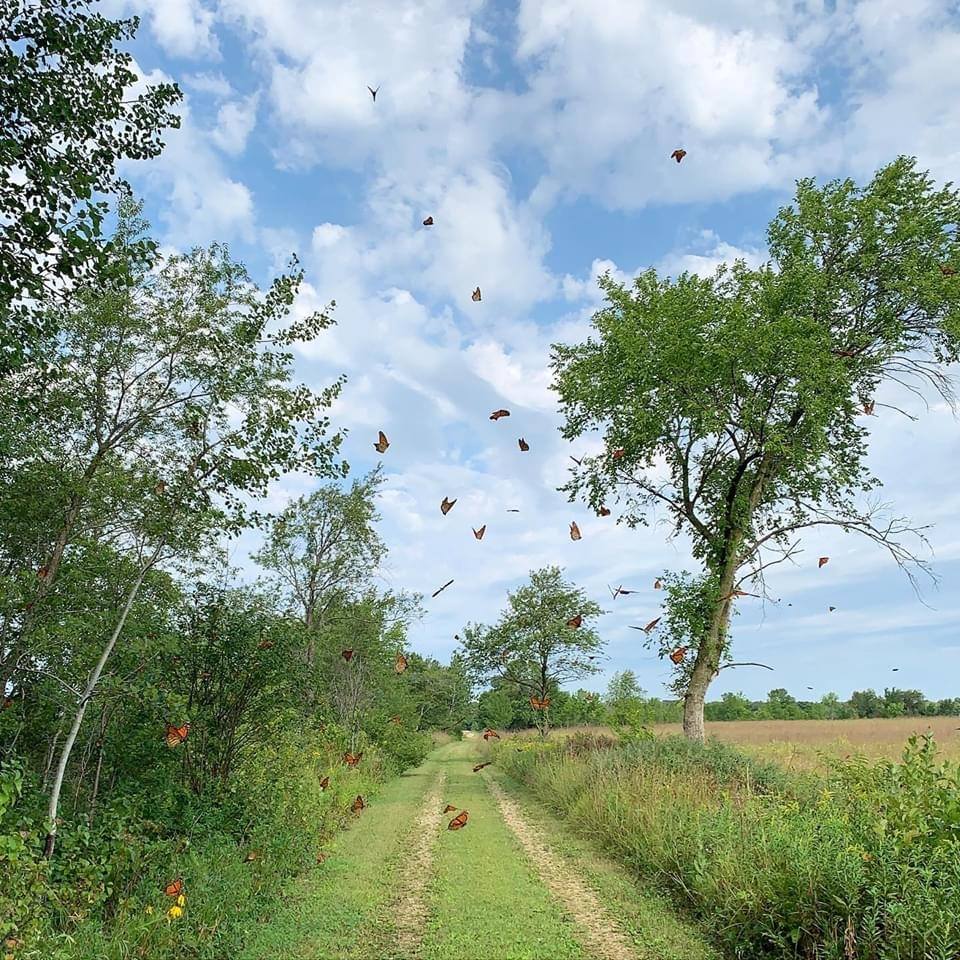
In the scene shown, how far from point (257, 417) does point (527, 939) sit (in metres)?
6.70

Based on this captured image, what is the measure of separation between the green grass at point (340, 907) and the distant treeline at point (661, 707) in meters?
9.45

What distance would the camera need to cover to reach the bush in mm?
4836

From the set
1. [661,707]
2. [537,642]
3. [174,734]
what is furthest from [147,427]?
[661,707]

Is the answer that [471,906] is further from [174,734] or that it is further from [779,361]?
[779,361]

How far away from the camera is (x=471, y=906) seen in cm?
719

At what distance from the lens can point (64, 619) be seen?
28.8 feet

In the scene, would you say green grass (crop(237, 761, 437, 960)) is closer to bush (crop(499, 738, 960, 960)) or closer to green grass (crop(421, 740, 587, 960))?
green grass (crop(421, 740, 587, 960))

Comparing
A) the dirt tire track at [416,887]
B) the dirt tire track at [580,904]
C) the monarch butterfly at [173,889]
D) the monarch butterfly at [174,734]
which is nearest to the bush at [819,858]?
the dirt tire track at [580,904]

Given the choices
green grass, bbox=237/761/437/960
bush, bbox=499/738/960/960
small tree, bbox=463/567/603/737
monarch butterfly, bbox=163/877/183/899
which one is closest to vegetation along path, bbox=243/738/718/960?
green grass, bbox=237/761/437/960

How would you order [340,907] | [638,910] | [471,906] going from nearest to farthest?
[638,910] < [471,906] < [340,907]

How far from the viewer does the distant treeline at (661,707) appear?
92.3 feet

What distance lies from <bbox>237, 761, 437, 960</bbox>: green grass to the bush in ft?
11.5

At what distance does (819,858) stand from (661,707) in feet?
222

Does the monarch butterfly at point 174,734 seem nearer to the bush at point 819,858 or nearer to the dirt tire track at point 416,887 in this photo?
the dirt tire track at point 416,887
